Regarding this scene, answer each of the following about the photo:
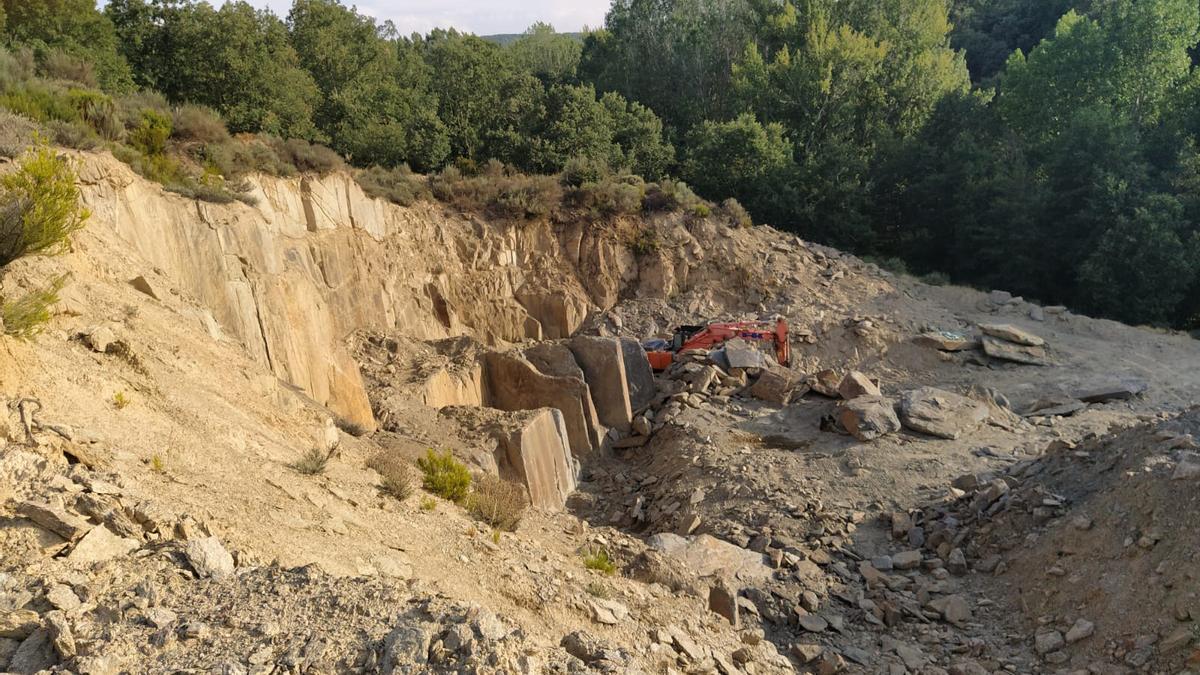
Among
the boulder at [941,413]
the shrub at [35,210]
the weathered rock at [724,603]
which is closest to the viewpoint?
the shrub at [35,210]

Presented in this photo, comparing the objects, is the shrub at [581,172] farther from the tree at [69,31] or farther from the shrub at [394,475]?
the shrub at [394,475]

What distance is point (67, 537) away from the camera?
5656 mm

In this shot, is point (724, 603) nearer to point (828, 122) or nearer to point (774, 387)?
point (774, 387)

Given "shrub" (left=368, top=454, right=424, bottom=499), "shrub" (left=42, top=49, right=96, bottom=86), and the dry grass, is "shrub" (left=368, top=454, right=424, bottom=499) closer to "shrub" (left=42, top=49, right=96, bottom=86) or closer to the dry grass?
the dry grass

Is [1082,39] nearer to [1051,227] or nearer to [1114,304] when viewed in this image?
[1051,227]

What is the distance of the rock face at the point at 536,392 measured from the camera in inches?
611

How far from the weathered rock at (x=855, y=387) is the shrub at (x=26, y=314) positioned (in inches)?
499

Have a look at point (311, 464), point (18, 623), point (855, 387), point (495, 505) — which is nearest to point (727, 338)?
point (855, 387)

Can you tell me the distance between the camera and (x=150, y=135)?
15.4 meters

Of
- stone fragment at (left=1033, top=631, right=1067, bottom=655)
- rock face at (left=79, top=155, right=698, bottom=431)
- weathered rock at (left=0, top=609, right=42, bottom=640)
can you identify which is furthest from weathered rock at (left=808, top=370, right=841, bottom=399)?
weathered rock at (left=0, top=609, right=42, bottom=640)

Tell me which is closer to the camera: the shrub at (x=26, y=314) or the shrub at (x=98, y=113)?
the shrub at (x=26, y=314)

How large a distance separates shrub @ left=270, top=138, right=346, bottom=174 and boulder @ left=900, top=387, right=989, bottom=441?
11.9m

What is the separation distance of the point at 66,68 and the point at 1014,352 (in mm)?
20418

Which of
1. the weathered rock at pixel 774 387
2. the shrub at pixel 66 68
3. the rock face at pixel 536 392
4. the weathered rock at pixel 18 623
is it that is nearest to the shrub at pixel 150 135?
the shrub at pixel 66 68
